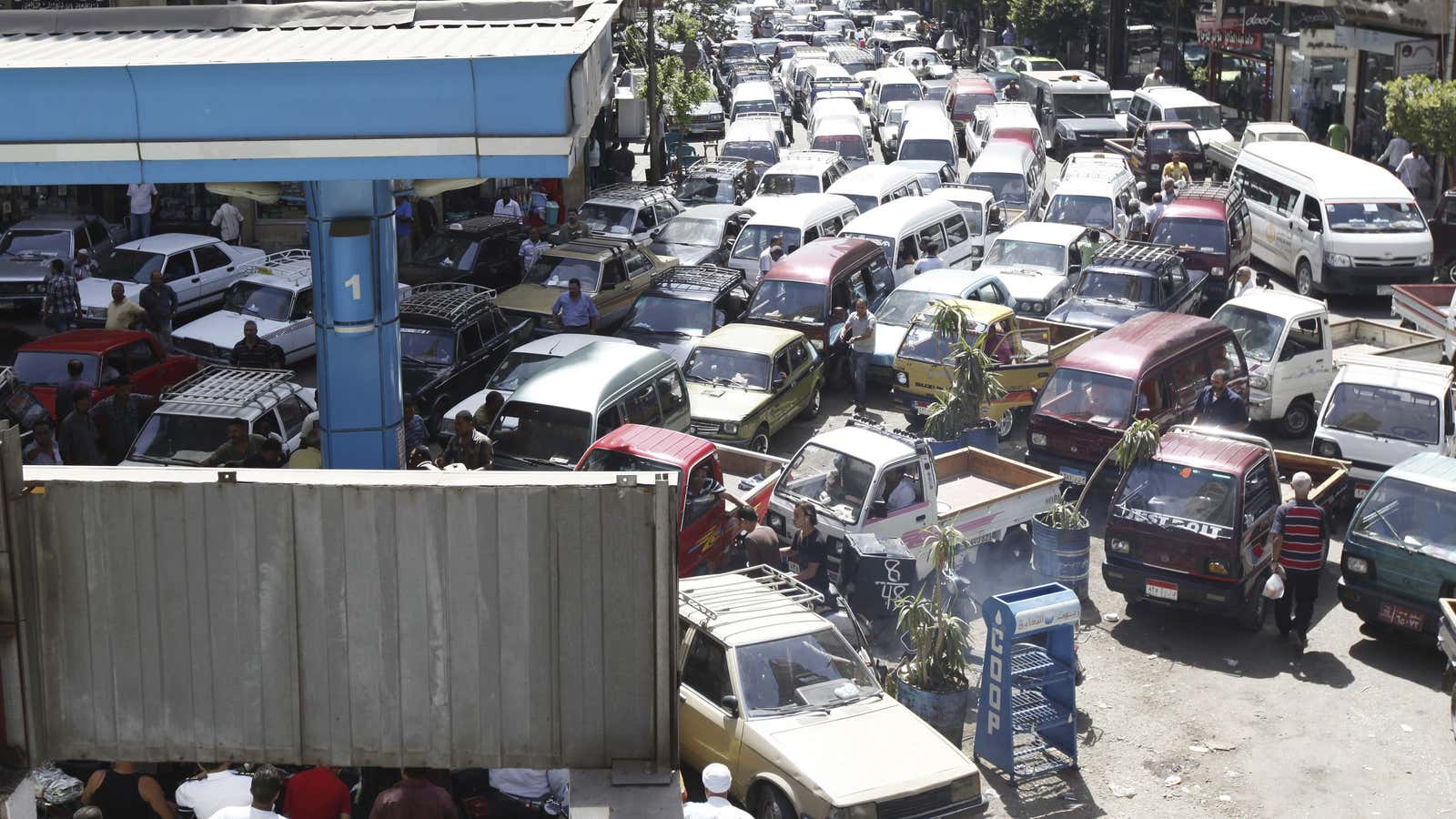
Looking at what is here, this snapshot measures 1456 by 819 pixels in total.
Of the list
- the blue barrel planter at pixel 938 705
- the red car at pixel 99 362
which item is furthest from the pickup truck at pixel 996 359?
the red car at pixel 99 362

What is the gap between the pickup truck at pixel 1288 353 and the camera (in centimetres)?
1938

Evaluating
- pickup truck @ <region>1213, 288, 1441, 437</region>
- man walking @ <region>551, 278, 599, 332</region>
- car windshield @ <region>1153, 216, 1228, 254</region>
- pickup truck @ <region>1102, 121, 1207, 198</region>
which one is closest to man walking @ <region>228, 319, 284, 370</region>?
man walking @ <region>551, 278, 599, 332</region>

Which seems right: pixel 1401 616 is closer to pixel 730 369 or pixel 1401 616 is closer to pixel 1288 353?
pixel 1288 353

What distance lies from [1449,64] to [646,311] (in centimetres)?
2116

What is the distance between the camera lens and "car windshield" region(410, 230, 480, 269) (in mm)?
23797

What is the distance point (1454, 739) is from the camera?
1221 cm

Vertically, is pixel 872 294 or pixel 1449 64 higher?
pixel 1449 64

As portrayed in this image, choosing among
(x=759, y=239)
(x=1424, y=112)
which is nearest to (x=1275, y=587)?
(x=759, y=239)

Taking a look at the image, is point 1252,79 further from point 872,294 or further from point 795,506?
point 795,506

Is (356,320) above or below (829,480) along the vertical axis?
above

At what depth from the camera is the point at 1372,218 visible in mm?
25000

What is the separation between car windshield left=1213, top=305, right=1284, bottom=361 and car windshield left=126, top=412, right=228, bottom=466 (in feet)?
40.3

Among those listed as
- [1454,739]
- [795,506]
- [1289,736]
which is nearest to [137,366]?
[795,506]

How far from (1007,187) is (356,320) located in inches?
741
